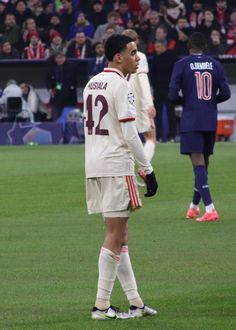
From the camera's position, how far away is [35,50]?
3456cm

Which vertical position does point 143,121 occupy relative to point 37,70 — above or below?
A: above

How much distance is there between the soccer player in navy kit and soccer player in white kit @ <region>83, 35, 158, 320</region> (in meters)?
5.69

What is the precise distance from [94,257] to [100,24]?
79.1ft

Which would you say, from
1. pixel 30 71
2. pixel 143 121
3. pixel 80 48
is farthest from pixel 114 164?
pixel 30 71

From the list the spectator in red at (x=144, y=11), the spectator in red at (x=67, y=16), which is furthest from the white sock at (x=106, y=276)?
the spectator in red at (x=67, y=16)

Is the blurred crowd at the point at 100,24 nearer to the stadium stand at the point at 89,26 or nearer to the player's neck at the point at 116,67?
the stadium stand at the point at 89,26

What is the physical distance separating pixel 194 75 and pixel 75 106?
19.7 metres

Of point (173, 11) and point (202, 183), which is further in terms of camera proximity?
point (173, 11)

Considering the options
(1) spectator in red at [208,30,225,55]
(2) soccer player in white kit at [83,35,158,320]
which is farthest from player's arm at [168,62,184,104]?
(1) spectator in red at [208,30,225,55]

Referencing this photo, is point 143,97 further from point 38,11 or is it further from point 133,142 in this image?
point 38,11

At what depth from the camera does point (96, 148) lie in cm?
848

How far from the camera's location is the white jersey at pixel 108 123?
27.4 feet

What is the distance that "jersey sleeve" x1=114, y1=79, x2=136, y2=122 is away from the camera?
8289 millimetres

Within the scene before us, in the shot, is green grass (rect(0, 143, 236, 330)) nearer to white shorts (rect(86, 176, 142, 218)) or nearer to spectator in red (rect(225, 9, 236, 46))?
white shorts (rect(86, 176, 142, 218))
